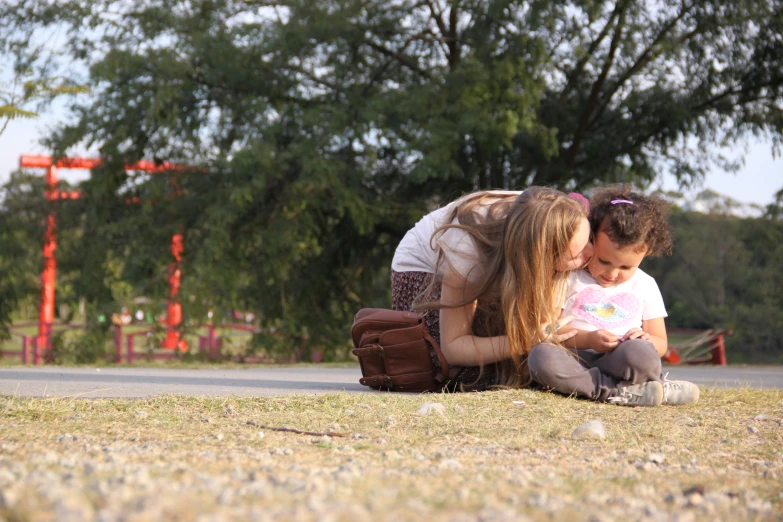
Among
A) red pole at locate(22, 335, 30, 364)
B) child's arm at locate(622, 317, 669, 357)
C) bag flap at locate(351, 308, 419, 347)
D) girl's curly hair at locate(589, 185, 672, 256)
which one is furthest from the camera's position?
red pole at locate(22, 335, 30, 364)

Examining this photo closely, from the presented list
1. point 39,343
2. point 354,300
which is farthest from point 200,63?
point 39,343

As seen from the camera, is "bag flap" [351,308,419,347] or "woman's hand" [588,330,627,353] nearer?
"woman's hand" [588,330,627,353]

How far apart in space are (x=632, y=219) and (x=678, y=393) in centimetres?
91

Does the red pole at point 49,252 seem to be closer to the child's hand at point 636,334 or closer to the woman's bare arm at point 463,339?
the woman's bare arm at point 463,339

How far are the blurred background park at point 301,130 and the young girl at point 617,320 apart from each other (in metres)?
6.19

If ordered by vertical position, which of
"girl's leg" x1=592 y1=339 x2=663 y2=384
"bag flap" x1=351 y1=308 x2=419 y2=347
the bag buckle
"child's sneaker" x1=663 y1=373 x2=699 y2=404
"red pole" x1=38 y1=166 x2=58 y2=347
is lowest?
"child's sneaker" x1=663 y1=373 x2=699 y2=404

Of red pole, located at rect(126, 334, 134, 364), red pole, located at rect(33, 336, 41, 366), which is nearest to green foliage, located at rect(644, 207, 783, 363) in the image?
red pole, located at rect(126, 334, 134, 364)

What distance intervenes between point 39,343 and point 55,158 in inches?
171

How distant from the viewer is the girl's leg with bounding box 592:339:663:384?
13.1 feet

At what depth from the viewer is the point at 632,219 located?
4.11m

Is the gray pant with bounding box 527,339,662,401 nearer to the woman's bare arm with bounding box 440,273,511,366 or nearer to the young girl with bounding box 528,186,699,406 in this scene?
the young girl with bounding box 528,186,699,406

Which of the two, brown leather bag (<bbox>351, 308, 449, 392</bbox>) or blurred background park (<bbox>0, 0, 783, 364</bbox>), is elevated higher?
blurred background park (<bbox>0, 0, 783, 364</bbox>)

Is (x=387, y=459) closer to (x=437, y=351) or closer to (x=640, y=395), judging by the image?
(x=437, y=351)

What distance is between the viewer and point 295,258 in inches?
518
